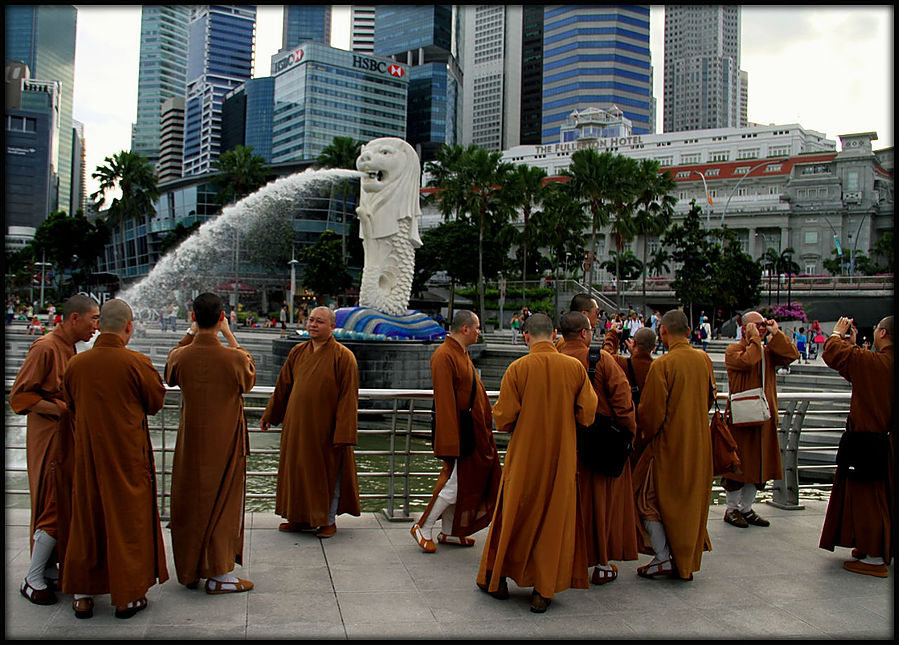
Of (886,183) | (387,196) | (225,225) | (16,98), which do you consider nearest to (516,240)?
(225,225)

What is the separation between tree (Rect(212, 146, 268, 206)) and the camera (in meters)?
51.0

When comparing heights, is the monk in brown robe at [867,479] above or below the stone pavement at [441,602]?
above

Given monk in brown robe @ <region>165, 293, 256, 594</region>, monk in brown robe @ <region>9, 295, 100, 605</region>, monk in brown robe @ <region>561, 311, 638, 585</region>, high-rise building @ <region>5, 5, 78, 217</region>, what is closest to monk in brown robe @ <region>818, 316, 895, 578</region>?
monk in brown robe @ <region>561, 311, 638, 585</region>

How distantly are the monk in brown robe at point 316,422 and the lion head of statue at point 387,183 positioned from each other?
11.6m

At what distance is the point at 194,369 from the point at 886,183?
309ft

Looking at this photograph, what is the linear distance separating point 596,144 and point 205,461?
120 metres

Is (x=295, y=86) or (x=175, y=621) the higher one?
(x=295, y=86)

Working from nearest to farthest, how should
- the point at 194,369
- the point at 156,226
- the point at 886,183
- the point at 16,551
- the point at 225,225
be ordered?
the point at 194,369
the point at 16,551
the point at 225,225
the point at 156,226
the point at 886,183

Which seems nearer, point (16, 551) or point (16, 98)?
point (16, 98)

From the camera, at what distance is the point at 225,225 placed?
31.4 metres

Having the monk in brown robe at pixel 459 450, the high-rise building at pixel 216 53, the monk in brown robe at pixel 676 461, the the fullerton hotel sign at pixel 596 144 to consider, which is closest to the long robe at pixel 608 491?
the monk in brown robe at pixel 676 461

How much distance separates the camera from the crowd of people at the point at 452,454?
12.3 ft

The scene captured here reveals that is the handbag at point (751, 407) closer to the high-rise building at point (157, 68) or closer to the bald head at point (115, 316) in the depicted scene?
the bald head at point (115, 316)

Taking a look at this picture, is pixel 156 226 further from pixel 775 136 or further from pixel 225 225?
pixel 775 136
